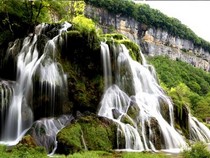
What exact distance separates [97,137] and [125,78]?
7362 mm

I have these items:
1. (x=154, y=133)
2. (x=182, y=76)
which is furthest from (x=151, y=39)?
(x=154, y=133)

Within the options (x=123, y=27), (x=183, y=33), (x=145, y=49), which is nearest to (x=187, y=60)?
(x=183, y=33)

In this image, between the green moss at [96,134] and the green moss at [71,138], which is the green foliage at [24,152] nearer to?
the green moss at [71,138]

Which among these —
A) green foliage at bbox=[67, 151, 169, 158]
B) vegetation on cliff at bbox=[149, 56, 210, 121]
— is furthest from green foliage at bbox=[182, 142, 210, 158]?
vegetation on cliff at bbox=[149, 56, 210, 121]

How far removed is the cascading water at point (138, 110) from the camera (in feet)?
59.4

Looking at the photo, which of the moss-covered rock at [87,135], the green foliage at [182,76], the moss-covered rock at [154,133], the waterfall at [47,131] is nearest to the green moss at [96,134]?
the moss-covered rock at [87,135]

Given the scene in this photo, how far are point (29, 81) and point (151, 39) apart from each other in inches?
3753

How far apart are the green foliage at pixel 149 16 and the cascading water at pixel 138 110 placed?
256 feet

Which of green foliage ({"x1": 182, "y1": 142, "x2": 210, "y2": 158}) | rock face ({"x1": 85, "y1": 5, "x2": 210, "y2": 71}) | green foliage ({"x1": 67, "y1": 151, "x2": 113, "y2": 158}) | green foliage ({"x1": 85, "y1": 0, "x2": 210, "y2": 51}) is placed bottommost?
green foliage ({"x1": 67, "y1": 151, "x2": 113, "y2": 158})

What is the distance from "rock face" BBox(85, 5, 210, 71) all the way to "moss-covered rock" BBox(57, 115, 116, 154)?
81.9 metres

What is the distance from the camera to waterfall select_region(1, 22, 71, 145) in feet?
62.2

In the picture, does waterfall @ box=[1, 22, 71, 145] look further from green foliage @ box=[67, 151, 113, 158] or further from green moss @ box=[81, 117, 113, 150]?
green foliage @ box=[67, 151, 113, 158]

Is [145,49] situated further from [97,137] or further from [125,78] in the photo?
[97,137]

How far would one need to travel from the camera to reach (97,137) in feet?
55.5
